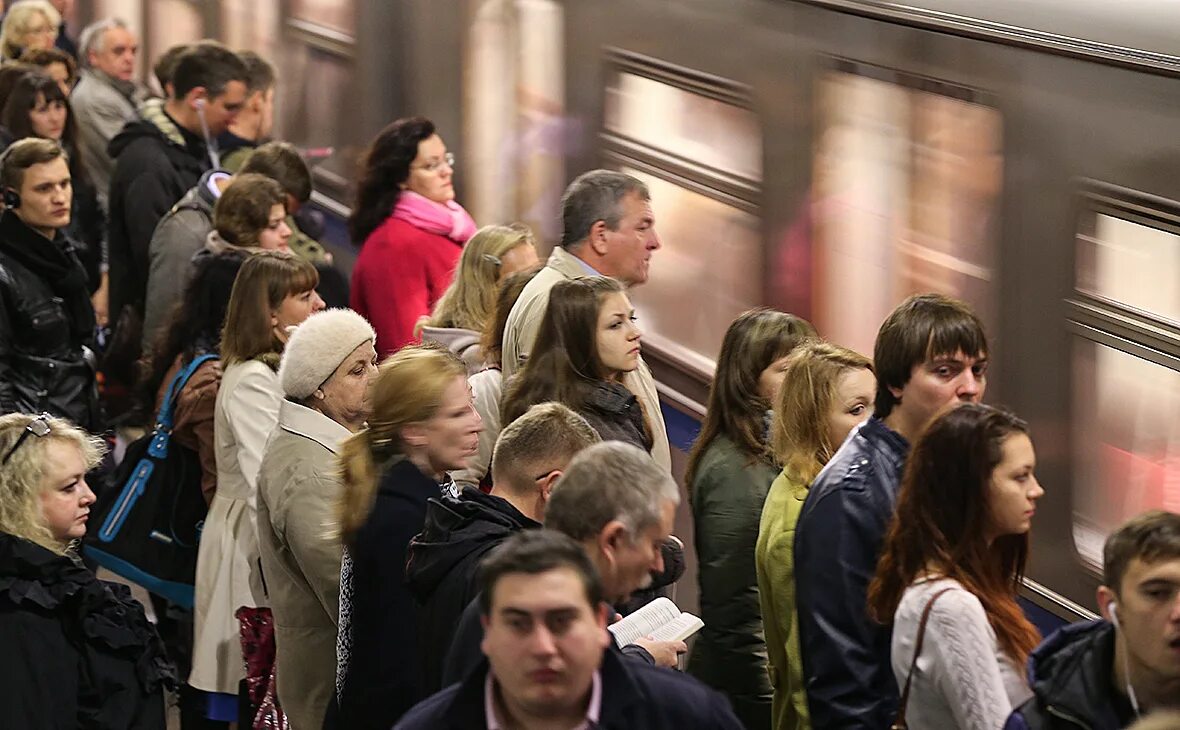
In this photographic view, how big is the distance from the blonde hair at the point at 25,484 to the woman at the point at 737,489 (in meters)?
1.51

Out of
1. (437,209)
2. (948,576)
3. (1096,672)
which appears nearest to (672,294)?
(437,209)

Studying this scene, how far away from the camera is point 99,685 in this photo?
14.2 feet

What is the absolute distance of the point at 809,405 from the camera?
4160 millimetres

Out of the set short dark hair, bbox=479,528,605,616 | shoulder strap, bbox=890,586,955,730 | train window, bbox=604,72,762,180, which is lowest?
shoulder strap, bbox=890,586,955,730

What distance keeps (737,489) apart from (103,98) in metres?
6.75

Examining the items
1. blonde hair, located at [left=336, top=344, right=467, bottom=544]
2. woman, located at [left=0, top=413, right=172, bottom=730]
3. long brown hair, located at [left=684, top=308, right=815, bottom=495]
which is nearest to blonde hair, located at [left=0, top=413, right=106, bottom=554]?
woman, located at [left=0, top=413, right=172, bottom=730]

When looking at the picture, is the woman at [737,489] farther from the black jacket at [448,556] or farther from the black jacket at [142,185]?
the black jacket at [142,185]

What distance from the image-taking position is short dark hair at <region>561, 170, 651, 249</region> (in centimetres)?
543

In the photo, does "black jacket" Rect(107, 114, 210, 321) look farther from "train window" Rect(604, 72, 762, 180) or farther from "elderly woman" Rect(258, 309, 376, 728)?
"elderly woman" Rect(258, 309, 376, 728)

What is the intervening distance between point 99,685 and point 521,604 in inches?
78.9

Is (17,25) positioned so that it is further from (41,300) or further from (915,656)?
(915,656)

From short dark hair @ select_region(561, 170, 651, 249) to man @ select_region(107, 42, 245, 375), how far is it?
285 cm

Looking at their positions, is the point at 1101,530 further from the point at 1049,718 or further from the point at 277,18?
the point at 277,18

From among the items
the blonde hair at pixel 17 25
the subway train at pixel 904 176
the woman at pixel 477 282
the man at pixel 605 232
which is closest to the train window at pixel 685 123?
the subway train at pixel 904 176
